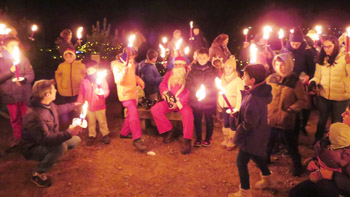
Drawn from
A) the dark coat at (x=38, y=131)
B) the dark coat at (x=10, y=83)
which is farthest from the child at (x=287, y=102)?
the dark coat at (x=10, y=83)

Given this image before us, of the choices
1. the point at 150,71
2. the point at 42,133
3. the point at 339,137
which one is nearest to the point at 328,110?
the point at 339,137

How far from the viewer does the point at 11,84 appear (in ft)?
20.2

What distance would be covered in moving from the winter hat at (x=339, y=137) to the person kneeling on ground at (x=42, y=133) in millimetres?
3561

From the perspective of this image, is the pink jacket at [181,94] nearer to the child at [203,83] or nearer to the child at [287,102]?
the child at [203,83]

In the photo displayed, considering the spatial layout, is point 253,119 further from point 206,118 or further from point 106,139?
point 106,139

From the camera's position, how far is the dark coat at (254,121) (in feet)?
13.5

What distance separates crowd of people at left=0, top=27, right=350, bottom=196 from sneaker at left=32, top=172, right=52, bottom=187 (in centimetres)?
2

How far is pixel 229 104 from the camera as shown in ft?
12.4

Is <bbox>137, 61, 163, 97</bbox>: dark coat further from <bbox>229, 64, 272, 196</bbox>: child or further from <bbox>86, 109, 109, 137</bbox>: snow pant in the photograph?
<bbox>229, 64, 272, 196</bbox>: child

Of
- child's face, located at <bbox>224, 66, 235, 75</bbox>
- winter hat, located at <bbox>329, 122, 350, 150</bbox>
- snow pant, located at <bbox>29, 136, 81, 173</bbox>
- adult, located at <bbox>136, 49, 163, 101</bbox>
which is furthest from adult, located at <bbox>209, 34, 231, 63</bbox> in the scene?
winter hat, located at <bbox>329, 122, 350, 150</bbox>

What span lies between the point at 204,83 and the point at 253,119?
223 cm

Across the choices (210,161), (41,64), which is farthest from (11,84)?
(41,64)

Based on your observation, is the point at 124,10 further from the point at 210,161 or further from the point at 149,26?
the point at 210,161

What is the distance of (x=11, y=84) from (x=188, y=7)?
20354 mm
